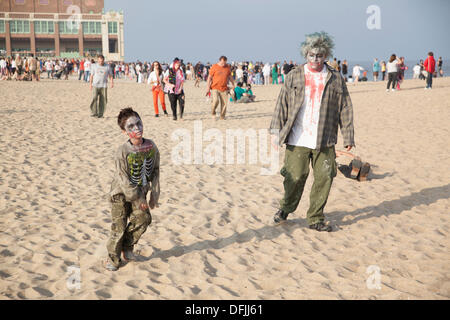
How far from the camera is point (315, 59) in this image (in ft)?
14.8

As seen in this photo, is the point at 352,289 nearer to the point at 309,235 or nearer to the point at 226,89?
the point at 309,235

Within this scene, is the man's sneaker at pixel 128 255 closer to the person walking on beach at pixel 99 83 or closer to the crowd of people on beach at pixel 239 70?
the person walking on beach at pixel 99 83

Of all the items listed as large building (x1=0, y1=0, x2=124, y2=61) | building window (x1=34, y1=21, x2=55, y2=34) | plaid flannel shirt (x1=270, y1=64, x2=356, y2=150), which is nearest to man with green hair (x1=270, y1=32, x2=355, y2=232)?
plaid flannel shirt (x1=270, y1=64, x2=356, y2=150)

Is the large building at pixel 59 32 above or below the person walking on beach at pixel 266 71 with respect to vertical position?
above

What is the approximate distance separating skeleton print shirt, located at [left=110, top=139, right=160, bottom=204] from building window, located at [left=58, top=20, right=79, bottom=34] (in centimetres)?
7583

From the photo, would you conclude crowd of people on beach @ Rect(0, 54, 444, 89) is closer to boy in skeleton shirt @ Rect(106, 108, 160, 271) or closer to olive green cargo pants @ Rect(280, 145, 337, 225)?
olive green cargo pants @ Rect(280, 145, 337, 225)

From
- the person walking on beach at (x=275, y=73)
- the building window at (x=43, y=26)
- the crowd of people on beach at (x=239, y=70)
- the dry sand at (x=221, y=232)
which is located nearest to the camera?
the dry sand at (x=221, y=232)

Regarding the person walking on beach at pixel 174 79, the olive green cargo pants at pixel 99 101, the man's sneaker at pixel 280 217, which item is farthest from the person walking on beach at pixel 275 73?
the man's sneaker at pixel 280 217

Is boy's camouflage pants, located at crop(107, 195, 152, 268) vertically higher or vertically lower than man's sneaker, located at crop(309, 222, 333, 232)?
higher

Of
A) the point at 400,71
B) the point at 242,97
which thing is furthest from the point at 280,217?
the point at 400,71

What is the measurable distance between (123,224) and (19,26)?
78616mm

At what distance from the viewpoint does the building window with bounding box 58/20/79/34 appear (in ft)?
236

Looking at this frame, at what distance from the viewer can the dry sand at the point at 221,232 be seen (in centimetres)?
366
